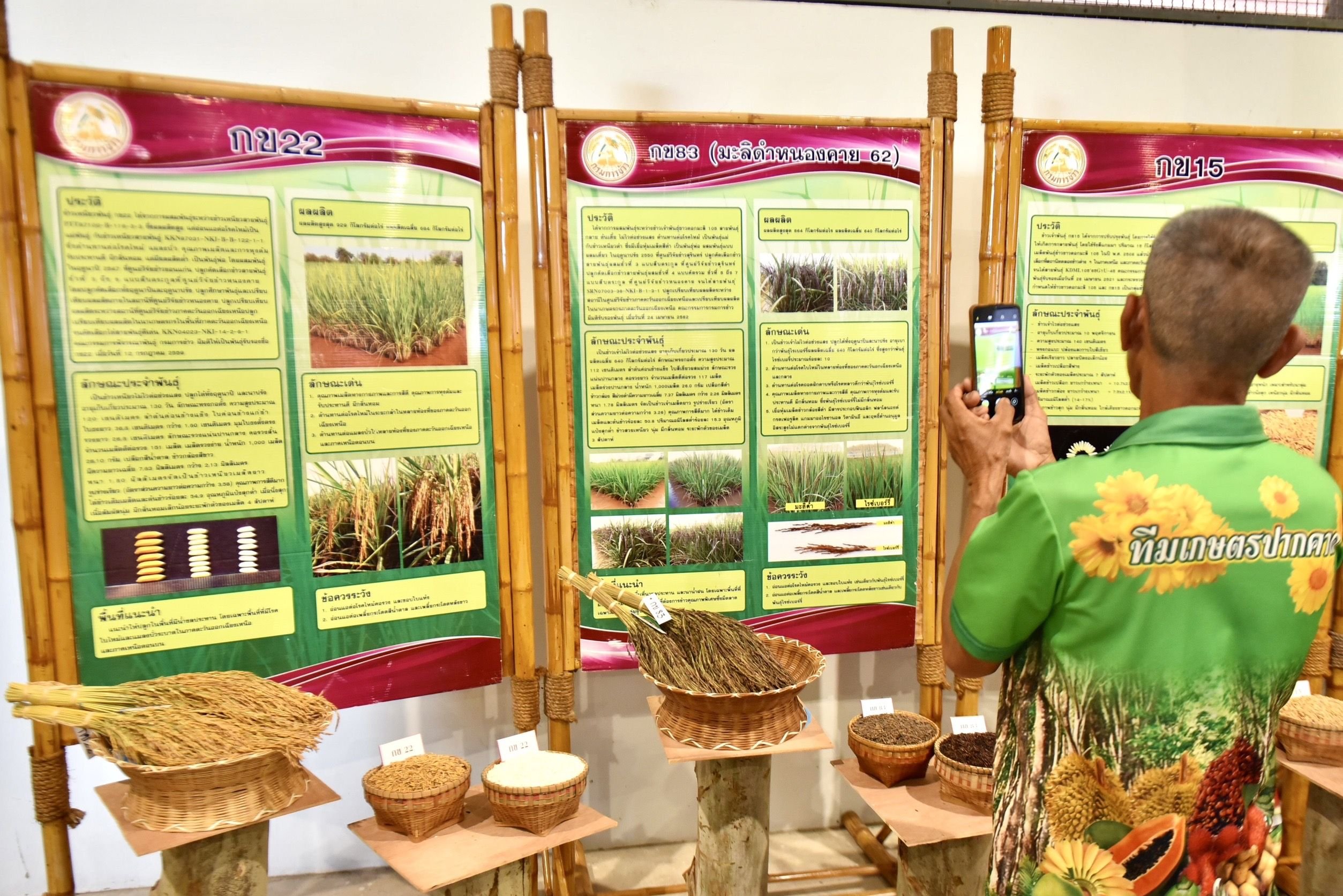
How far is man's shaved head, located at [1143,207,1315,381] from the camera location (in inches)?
44.3

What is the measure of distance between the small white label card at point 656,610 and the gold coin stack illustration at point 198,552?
1.14 metres

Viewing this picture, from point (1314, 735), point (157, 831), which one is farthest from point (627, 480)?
point (1314, 735)

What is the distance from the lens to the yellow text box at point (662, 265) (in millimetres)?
2471

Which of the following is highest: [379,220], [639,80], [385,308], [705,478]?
[639,80]

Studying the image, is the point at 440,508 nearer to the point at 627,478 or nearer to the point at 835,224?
the point at 627,478

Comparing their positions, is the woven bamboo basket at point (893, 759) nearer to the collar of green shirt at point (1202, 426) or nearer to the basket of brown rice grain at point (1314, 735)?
the basket of brown rice grain at point (1314, 735)

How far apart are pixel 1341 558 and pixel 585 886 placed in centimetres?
233

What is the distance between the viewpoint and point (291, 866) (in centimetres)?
299

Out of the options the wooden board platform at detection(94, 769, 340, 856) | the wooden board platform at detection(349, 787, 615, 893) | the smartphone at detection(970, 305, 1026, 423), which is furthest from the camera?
the wooden board platform at detection(349, 787, 615, 893)

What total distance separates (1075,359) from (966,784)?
1351 mm

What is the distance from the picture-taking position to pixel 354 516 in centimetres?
231

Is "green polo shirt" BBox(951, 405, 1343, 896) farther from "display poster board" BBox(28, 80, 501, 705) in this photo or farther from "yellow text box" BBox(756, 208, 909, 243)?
"display poster board" BBox(28, 80, 501, 705)

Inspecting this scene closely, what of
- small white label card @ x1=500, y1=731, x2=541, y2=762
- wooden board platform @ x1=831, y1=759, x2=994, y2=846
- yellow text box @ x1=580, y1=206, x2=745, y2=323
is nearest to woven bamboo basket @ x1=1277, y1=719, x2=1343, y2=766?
wooden board platform @ x1=831, y1=759, x2=994, y2=846

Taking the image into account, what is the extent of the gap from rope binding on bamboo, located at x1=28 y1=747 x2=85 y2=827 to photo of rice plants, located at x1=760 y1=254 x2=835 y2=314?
2205mm
